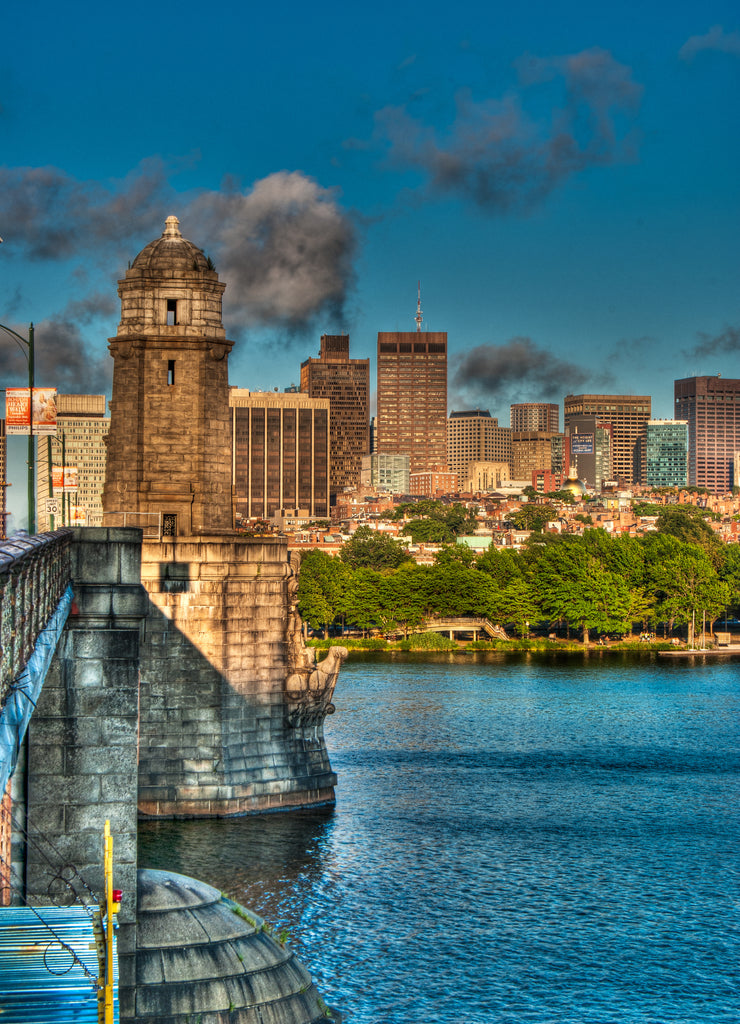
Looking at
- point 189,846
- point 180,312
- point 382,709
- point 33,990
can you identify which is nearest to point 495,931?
point 189,846

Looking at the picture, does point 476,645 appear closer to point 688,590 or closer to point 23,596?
point 688,590

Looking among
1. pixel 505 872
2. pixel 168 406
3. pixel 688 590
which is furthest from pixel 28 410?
pixel 688 590

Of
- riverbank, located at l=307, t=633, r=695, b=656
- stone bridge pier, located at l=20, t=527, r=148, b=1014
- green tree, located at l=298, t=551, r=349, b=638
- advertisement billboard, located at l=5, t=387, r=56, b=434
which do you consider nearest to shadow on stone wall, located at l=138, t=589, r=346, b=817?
advertisement billboard, located at l=5, t=387, r=56, b=434

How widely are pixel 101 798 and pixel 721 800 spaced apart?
1460 inches

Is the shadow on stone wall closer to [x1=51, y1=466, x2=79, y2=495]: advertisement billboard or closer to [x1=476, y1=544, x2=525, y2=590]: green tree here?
[x1=51, y1=466, x2=79, y2=495]: advertisement billboard

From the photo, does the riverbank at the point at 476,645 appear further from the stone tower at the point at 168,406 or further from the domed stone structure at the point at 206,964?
the domed stone structure at the point at 206,964

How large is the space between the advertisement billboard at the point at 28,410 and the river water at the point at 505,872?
1356cm

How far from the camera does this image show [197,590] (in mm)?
45750

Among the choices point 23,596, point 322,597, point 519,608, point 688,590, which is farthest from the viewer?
point 322,597

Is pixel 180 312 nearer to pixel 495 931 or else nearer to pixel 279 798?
pixel 279 798

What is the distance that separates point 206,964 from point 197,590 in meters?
21.9

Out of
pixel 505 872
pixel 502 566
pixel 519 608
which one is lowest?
pixel 505 872

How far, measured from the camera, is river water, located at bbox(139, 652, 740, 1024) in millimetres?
31656

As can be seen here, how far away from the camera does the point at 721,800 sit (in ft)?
178
